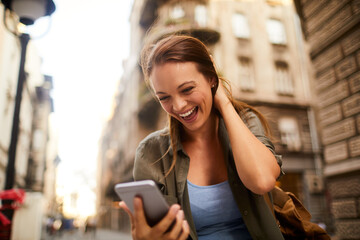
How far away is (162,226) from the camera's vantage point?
45.7 inches

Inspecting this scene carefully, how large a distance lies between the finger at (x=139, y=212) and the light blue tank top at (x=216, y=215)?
1.68 feet

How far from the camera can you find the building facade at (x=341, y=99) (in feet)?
16.8

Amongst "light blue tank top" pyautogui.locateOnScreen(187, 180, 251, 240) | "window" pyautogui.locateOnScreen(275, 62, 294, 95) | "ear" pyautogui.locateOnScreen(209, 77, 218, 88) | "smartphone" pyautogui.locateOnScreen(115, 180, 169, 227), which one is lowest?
"light blue tank top" pyautogui.locateOnScreen(187, 180, 251, 240)

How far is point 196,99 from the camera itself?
1626mm

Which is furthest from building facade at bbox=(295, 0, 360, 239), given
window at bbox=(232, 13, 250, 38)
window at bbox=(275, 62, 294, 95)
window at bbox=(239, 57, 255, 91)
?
window at bbox=(232, 13, 250, 38)

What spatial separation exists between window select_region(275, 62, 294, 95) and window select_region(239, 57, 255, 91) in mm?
1536

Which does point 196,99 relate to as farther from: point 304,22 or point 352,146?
point 304,22

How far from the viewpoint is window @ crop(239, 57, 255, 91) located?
53.8 feet

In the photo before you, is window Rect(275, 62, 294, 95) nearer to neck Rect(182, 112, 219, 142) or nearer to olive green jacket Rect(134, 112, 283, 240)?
neck Rect(182, 112, 219, 142)

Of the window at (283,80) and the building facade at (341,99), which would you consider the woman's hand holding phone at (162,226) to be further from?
the window at (283,80)

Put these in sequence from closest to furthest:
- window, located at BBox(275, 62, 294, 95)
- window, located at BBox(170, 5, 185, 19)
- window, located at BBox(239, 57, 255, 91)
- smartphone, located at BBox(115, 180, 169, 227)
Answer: smartphone, located at BBox(115, 180, 169, 227) → window, located at BBox(170, 5, 185, 19) → window, located at BBox(239, 57, 255, 91) → window, located at BBox(275, 62, 294, 95)

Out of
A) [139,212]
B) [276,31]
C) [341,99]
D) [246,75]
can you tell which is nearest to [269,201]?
[139,212]

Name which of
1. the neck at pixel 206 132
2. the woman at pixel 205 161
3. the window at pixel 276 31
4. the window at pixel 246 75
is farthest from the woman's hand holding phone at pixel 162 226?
the window at pixel 276 31

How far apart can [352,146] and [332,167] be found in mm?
643
